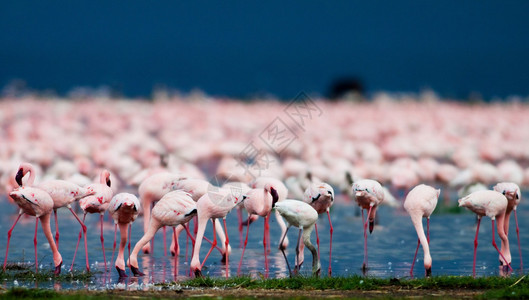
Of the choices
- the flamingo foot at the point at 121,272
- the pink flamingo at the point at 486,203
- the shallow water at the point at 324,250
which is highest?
the pink flamingo at the point at 486,203

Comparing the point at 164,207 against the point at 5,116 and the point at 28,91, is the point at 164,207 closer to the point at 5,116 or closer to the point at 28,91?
the point at 5,116

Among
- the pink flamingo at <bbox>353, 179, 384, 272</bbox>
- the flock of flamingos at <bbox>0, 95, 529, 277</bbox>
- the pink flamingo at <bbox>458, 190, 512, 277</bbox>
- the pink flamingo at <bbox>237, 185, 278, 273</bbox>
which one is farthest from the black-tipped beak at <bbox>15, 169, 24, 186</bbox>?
the pink flamingo at <bbox>458, 190, 512, 277</bbox>

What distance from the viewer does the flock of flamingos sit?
8.16 m

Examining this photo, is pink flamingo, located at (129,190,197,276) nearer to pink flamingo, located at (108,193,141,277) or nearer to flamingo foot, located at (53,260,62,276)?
pink flamingo, located at (108,193,141,277)

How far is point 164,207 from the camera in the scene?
313 inches

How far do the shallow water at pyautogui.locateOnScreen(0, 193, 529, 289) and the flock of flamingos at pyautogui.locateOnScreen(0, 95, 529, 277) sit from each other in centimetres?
25

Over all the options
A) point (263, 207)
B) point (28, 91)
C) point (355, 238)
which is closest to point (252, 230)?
point (355, 238)

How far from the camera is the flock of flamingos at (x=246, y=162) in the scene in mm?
8164

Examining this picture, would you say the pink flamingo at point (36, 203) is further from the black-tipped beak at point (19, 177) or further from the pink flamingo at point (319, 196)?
the pink flamingo at point (319, 196)

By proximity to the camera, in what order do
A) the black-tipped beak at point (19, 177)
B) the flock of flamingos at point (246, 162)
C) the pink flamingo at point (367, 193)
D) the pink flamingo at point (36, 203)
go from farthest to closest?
1. the pink flamingo at point (367, 193)
2. the black-tipped beak at point (19, 177)
3. the flock of flamingos at point (246, 162)
4. the pink flamingo at point (36, 203)

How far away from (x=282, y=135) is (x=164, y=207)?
10.8 meters

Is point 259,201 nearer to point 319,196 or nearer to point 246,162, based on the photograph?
point 319,196

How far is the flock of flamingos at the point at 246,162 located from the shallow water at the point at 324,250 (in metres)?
0.25

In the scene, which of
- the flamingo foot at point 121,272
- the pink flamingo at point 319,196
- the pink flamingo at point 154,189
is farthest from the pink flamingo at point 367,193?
the flamingo foot at point 121,272
